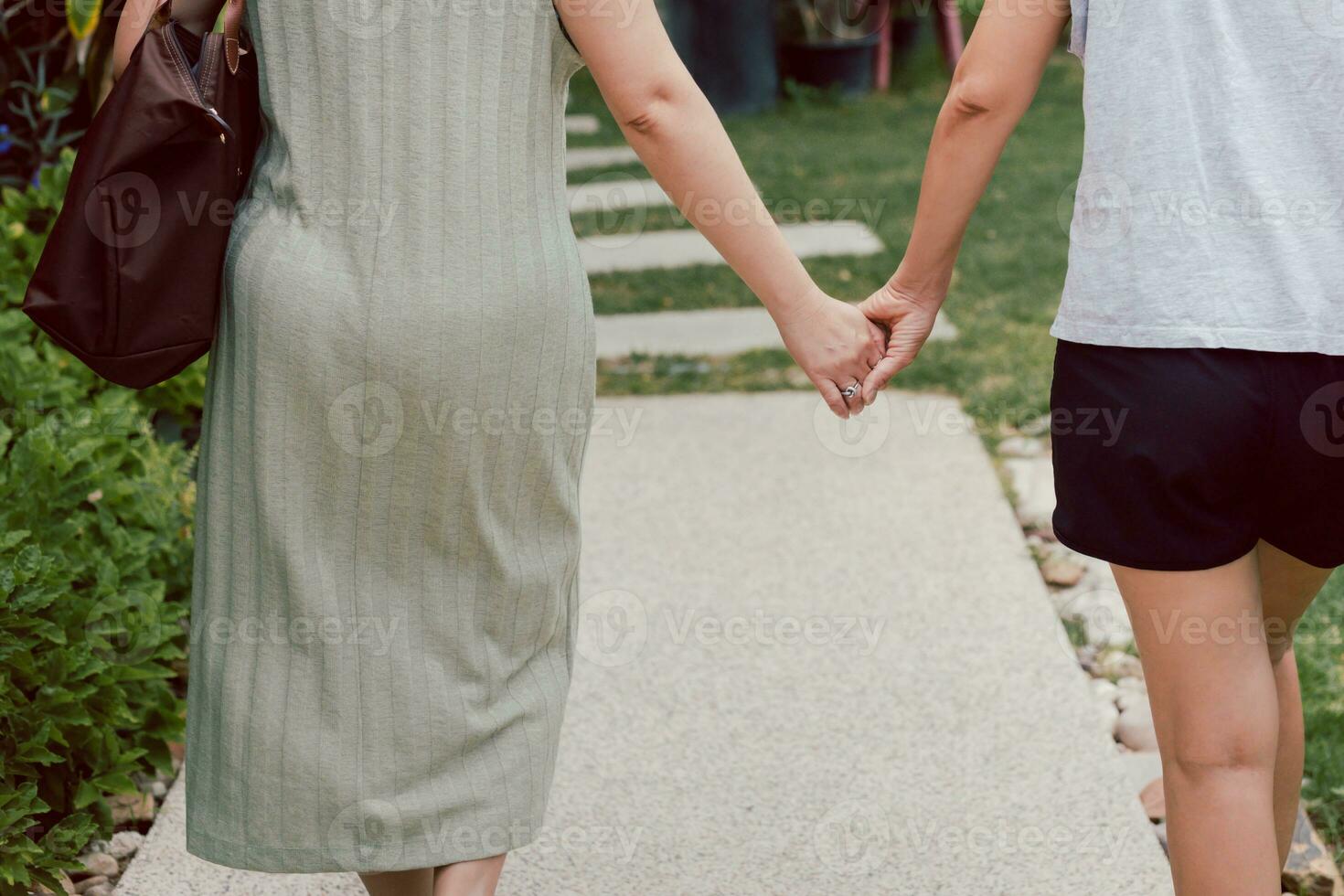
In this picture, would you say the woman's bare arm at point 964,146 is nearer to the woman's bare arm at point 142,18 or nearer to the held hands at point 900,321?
the held hands at point 900,321

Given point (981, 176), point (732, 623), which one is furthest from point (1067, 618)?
point (981, 176)

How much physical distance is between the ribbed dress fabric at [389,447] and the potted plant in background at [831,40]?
10.3 m

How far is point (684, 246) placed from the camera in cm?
711

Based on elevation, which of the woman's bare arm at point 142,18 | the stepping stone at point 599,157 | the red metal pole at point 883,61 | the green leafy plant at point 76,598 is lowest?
the red metal pole at point 883,61

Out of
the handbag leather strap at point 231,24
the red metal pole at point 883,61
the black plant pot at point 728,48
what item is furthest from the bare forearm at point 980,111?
the red metal pole at point 883,61

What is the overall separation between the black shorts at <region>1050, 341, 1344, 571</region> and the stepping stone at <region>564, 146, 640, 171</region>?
7149mm

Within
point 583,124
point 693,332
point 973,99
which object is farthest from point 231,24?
point 583,124

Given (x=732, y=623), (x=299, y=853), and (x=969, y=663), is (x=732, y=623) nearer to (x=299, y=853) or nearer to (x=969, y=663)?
(x=969, y=663)

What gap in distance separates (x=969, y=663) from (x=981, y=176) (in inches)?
60.5

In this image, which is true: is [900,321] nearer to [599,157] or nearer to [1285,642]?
[1285,642]

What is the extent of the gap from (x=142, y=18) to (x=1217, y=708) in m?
1.43

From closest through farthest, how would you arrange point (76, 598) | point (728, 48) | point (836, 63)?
point (76, 598) → point (728, 48) → point (836, 63)

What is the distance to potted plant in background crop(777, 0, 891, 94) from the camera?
11688 millimetres

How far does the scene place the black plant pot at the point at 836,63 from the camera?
38.2 feet
